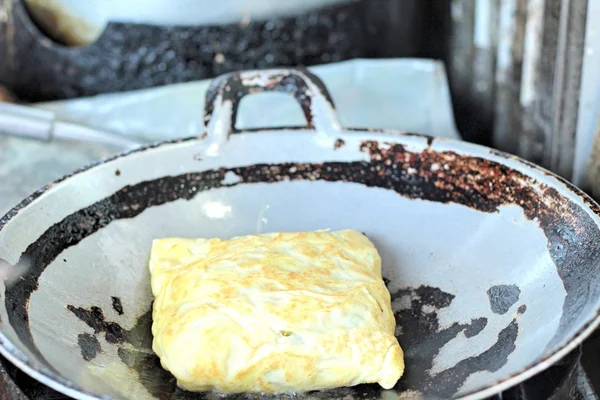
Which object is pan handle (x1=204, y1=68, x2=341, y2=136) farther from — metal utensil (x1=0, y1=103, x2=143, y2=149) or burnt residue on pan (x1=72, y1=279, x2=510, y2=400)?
metal utensil (x1=0, y1=103, x2=143, y2=149)

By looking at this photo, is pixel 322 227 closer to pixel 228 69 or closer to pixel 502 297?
pixel 502 297

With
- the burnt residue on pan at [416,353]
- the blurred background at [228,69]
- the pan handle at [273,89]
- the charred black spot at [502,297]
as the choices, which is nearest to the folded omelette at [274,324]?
the burnt residue on pan at [416,353]

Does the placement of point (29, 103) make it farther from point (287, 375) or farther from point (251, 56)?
point (287, 375)

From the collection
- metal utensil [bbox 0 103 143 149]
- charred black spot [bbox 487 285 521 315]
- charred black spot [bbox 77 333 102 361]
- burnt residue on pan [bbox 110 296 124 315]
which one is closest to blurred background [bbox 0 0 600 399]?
metal utensil [bbox 0 103 143 149]

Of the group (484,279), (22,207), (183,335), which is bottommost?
(484,279)

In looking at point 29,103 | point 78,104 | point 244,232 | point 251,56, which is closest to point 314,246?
point 244,232

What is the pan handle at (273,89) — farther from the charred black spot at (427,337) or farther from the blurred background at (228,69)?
the blurred background at (228,69)

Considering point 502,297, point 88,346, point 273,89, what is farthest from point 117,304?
point 502,297
